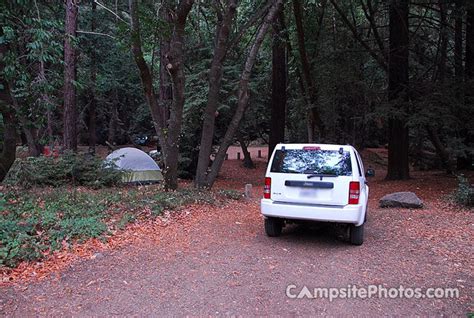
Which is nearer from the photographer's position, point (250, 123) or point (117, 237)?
point (117, 237)

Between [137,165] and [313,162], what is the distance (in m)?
11.1

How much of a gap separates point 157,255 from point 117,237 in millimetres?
1151

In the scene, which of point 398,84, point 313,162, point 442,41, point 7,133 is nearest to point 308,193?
point 313,162

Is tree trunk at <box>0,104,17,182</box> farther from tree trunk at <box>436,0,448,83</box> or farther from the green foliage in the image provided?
tree trunk at <box>436,0,448,83</box>

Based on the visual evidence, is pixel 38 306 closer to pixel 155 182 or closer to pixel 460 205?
pixel 460 205

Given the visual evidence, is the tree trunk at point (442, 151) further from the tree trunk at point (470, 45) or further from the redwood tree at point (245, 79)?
the redwood tree at point (245, 79)

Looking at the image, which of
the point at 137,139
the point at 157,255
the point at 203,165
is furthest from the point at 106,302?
the point at 137,139

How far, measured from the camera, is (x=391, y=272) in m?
5.62

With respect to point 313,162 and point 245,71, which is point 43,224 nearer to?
point 313,162

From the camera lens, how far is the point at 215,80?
12.3 metres

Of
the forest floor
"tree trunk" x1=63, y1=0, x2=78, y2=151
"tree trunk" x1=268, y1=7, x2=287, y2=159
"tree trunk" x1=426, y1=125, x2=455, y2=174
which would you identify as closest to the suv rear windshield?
the forest floor

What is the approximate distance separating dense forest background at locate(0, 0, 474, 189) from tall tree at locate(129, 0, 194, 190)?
0.03 metres

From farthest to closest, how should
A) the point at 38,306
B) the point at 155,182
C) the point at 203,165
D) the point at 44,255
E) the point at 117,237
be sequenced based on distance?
the point at 155,182
the point at 203,165
the point at 117,237
the point at 44,255
the point at 38,306

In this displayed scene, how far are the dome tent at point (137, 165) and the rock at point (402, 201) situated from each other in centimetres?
924
